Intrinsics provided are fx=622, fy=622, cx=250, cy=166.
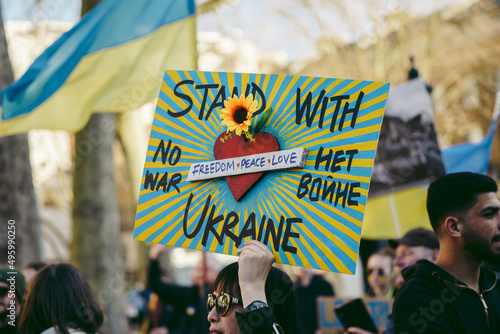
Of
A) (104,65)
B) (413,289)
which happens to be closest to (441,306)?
(413,289)

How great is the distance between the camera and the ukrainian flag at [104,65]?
15.8 feet

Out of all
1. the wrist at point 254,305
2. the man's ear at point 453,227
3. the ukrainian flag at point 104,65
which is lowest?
the wrist at point 254,305

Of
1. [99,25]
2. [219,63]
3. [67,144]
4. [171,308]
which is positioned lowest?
[171,308]

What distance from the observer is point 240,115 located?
239 cm

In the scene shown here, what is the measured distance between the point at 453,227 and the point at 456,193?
0.47 ft

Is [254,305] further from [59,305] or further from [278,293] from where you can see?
[59,305]

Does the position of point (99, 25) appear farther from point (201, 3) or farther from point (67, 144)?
point (67, 144)

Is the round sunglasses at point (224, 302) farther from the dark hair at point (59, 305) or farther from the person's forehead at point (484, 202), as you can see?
the person's forehead at point (484, 202)

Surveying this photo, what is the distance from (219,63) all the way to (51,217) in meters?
12.2

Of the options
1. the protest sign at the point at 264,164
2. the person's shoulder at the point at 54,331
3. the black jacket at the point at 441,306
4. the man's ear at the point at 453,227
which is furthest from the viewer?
the person's shoulder at the point at 54,331

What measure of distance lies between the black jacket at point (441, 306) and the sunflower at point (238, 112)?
2.88ft

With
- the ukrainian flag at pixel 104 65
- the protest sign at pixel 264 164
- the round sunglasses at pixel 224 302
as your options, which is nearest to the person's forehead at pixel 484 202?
the protest sign at pixel 264 164

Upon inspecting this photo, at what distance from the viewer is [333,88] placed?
7.56 feet

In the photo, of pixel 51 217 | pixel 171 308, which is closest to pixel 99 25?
pixel 171 308
